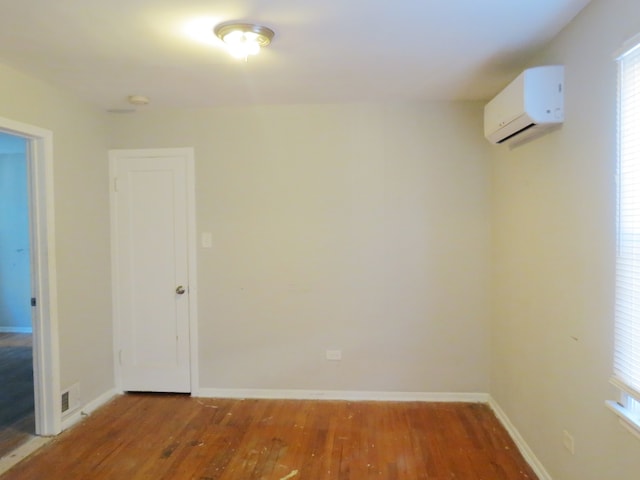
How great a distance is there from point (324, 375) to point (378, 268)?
1026 mm

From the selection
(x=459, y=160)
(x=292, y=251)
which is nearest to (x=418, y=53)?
(x=459, y=160)

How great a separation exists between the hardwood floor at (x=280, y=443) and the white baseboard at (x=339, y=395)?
61mm

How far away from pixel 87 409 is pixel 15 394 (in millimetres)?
884

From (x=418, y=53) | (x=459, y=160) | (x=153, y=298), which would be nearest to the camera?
(x=418, y=53)

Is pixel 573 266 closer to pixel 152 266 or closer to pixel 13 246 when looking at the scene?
pixel 152 266

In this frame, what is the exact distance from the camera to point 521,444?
2.65 m

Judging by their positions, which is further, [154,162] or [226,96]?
[154,162]

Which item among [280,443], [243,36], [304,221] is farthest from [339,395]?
[243,36]

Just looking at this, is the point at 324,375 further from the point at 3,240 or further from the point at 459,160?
the point at 3,240

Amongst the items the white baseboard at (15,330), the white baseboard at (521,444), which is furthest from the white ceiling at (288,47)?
the white baseboard at (15,330)

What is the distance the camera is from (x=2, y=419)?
10.1ft

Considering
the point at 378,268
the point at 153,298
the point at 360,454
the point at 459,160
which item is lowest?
the point at 360,454

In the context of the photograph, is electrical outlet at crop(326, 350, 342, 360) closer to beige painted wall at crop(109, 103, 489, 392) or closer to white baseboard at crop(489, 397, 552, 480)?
beige painted wall at crop(109, 103, 489, 392)

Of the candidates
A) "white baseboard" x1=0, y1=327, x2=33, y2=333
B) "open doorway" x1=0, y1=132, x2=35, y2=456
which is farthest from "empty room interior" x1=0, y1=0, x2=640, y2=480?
"white baseboard" x1=0, y1=327, x2=33, y2=333
